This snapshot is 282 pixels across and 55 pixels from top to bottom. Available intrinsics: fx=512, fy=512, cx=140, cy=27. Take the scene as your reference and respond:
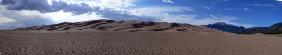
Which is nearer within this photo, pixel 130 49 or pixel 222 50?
pixel 130 49

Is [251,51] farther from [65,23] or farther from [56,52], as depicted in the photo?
[65,23]

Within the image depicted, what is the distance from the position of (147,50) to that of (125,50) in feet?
4.16

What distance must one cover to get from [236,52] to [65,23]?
210ft

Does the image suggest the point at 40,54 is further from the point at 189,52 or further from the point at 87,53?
the point at 189,52

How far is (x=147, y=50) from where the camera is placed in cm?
2745

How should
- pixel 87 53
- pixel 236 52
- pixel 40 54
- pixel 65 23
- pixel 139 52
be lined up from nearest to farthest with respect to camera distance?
pixel 40 54, pixel 87 53, pixel 139 52, pixel 236 52, pixel 65 23

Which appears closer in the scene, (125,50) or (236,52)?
(125,50)

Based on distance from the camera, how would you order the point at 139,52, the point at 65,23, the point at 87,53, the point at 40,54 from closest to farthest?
1. the point at 40,54
2. the point at 87,53
3. the point at 139,52
4. the point at 65,23

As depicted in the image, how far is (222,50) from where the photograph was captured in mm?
29734

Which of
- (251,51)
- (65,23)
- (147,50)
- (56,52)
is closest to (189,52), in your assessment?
(147,50)

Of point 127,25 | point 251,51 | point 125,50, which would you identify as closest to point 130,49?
point 125,50

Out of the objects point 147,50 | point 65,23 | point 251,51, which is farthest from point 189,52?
point 65,23

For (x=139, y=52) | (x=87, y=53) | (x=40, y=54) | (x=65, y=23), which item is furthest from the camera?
(x=65, y=23)

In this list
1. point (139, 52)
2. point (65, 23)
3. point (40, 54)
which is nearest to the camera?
point (40, 54)
